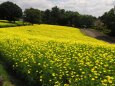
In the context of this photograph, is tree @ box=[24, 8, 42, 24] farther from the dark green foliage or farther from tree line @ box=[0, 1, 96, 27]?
the dark green foliage

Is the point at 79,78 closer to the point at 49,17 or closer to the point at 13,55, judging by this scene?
the point at 13,55

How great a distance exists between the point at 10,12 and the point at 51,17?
76.3 ft

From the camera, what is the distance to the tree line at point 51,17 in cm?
8800

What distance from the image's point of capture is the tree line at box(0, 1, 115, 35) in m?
88.0

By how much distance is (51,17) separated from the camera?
119 meters

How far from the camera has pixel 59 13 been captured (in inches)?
4761

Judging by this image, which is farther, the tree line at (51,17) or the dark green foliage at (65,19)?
the dark green foliage at (65,19)

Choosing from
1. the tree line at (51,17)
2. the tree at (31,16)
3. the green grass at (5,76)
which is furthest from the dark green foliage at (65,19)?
the green grass at (5,76)

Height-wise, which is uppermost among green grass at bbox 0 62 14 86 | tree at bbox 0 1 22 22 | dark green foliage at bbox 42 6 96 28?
green grass at bbox 0 62 14 86

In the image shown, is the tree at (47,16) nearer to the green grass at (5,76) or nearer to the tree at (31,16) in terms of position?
the tree at (31,16)

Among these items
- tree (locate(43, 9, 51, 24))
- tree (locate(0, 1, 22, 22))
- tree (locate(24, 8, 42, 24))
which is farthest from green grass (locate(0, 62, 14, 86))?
tree (locate(43, 9, 51, 24))

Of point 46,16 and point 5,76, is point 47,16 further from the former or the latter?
point 5,76

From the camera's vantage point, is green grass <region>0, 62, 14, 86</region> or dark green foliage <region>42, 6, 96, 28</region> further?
dark green foliage <region>42, 6, 96, 28</region>

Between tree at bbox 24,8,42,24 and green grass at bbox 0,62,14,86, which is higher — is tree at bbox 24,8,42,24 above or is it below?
below
